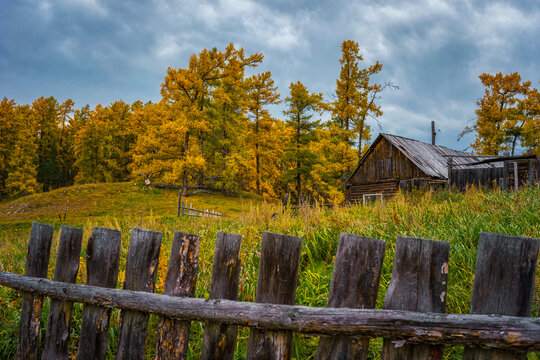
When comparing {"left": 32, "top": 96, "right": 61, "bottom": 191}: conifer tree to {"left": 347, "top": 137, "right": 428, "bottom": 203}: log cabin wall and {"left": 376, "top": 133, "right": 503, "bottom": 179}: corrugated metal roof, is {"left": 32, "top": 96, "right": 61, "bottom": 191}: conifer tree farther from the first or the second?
{"left": 376, "top": 133, "right": 503, "bottom": 179}: corrugated metal roof

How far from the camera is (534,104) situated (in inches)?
1133

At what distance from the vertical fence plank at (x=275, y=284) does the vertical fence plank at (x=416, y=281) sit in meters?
0.46

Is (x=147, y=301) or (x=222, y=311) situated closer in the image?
(x=222, y=311)

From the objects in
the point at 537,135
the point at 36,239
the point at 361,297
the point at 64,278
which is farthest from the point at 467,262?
the point at 537,135

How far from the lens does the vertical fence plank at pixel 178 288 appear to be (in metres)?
1.75

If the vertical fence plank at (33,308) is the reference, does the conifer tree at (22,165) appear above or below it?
above

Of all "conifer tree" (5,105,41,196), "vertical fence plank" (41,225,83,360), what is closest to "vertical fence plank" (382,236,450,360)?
"vertical fence plank" (41,225,83,360)

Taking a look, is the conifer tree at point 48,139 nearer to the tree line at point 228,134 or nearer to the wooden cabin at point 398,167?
the tree line at point 228,134

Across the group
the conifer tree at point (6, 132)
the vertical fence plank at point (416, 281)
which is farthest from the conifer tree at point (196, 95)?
the vertical fence plank at point (416, 281)

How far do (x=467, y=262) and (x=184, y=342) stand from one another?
281cm

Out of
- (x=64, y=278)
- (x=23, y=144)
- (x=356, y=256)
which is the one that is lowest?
(x=64, y=278)

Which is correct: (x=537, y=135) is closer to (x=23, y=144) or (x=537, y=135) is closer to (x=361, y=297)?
(x=361, y=297)

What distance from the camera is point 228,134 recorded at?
1156 inches

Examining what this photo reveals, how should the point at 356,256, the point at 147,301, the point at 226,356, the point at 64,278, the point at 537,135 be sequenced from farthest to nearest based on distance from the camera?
the point at 537,135
the point at 64,278
the point at 147,301
the point at 226,356
the point at 356,256
